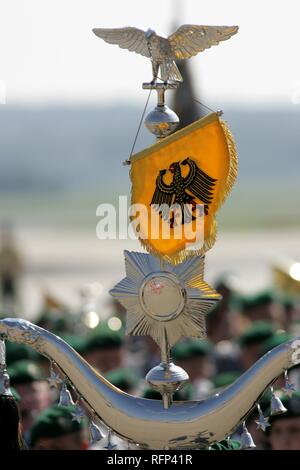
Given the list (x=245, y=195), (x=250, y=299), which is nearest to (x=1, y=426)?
(x=250, y=299)

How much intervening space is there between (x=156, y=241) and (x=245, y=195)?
77.8 m

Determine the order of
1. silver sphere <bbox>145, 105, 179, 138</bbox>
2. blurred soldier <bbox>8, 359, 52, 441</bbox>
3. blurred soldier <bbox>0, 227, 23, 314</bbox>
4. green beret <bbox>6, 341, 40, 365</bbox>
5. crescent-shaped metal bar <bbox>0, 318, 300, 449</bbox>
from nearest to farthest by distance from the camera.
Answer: crescent-shaped metal bar <bbox>0, 318, 300, 449</bbox> → silver sphere <bbox>145, 105, 179, 138</bbox> → blurred soldier <bbox>8, 359, 52, 441</bbox> → green beret <bbox>6, 341, 40, 365</bbox> → blurred soldier <bbox>0, 227, 23, 314</bbox>

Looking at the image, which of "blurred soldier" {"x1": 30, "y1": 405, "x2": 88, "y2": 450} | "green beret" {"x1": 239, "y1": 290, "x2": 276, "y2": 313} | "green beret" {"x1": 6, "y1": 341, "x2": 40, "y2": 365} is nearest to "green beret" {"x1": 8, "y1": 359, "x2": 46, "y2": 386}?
"green beret" {"x1": 6, "y1": 341, "x2": 40, "y2": 365}

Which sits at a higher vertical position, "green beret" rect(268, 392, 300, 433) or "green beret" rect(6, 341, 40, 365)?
"green beret" rect(6, 341, 40, 365)

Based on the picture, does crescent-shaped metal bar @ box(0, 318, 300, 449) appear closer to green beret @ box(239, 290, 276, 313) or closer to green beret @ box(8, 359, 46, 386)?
green beret @ box(8, 359, 46, 386)

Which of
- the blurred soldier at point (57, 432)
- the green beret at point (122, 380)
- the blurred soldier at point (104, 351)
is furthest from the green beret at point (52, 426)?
the blurred soldier at point (104, 351)

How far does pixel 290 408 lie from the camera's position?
6.95 meters

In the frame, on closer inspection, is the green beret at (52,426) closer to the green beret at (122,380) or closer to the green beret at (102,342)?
the green beret at (122,380)

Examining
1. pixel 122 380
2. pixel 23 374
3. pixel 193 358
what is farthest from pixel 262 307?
pixel 23 374

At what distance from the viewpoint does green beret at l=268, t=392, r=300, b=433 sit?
268 inches

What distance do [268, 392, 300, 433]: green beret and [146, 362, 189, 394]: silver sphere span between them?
2.07 m
